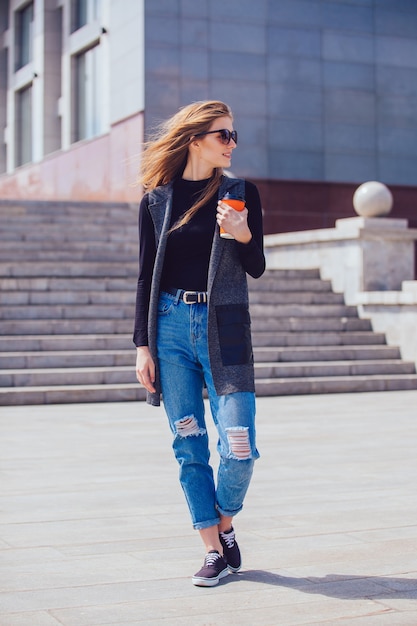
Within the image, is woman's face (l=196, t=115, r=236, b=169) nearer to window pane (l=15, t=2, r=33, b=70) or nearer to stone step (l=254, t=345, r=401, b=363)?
stone step (l=254, t=345, r=401, b=363)

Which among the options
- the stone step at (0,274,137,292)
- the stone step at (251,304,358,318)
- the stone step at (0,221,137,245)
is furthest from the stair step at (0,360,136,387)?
the stone step at (0,221,137,245)

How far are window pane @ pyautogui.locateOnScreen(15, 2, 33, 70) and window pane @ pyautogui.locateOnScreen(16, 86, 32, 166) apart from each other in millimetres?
963

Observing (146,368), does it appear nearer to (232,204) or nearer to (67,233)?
(232,204)

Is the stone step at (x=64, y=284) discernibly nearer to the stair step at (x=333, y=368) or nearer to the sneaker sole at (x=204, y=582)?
the stair step at (x=333, y=368)

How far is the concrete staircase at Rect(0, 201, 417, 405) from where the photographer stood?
1252 centimetres

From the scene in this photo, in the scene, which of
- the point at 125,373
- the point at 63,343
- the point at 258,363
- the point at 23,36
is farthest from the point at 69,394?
the point at 23,36

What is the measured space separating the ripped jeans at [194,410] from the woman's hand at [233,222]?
0.33 meters

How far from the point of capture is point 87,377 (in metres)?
12.5

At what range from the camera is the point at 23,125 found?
3359 cm

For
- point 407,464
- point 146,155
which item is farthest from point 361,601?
point 407,464

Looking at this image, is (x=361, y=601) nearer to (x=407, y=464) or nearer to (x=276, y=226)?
(x=407, y=464)

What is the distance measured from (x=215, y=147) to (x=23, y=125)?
1184 inches

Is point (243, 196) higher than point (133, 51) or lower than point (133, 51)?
lower

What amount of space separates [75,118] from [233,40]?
19.8 ft
